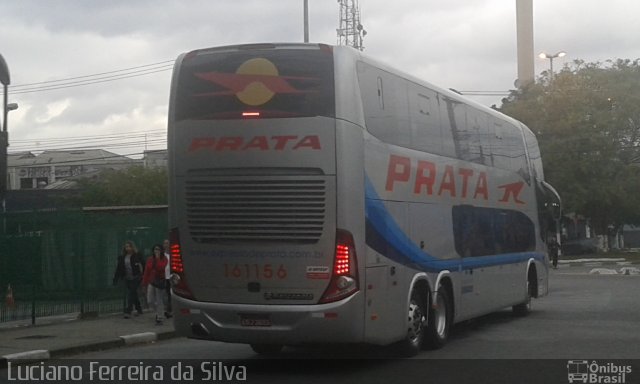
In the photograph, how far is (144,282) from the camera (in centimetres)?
2138

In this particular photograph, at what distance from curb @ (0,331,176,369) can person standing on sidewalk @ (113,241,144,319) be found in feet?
9.42

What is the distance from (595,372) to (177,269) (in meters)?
5.61

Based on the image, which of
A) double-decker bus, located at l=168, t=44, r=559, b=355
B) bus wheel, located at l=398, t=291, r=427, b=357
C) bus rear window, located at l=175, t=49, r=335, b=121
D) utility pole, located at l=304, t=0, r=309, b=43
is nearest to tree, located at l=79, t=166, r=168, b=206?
utility pole, located at l=304, t=0, r=309, b=43

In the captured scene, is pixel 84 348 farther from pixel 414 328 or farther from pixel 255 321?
pixel 414 328

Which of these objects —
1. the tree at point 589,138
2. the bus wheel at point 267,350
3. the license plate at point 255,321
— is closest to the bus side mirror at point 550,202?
the bus wheel at point 267,350

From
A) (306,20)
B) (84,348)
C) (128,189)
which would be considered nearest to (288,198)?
(84,348)

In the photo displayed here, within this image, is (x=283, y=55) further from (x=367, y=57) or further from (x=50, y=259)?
(x=50, y=259)

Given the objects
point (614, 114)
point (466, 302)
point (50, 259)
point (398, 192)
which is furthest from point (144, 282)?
point (614, 114)

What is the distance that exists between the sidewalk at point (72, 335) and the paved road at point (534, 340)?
1.51ft

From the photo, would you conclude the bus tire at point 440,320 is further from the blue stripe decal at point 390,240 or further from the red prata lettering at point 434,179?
the red prata lettering at point 434,179

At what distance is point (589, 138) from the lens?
178 ft

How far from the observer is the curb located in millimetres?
14984

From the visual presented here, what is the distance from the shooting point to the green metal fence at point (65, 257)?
1998 centimetres

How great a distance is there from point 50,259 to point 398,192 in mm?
10572
